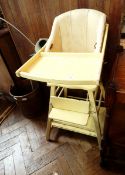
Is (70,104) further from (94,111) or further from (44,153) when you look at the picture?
(44,153)

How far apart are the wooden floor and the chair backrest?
31.8 inches

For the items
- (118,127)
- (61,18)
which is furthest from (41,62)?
(118,127)

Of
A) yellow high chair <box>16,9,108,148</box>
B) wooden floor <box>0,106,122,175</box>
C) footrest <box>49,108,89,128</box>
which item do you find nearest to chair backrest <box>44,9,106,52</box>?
yellow high chair <box>16,9,108,148</box>

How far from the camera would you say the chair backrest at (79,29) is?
110cm

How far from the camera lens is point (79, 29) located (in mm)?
1202

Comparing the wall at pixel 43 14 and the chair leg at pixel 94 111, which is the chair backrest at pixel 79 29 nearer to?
the wall at pixel 43 14

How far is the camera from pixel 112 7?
1.15m

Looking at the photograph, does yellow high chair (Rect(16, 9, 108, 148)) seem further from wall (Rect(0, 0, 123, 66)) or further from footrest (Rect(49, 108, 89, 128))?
wall (Rect(0, 0, 123, 66))

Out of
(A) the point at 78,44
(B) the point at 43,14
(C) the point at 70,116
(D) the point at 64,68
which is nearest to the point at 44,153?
(C) the point at 70,116

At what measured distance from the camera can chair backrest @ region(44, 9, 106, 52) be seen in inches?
43.5

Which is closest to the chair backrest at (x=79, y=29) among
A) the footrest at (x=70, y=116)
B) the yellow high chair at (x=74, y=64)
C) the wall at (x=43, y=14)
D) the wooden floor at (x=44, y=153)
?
the yellow high chair at (x=74, y=64)

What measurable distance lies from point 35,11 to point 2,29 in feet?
1.52

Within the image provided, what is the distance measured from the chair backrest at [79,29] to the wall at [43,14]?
0.36ft

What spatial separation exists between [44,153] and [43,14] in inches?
46.6
